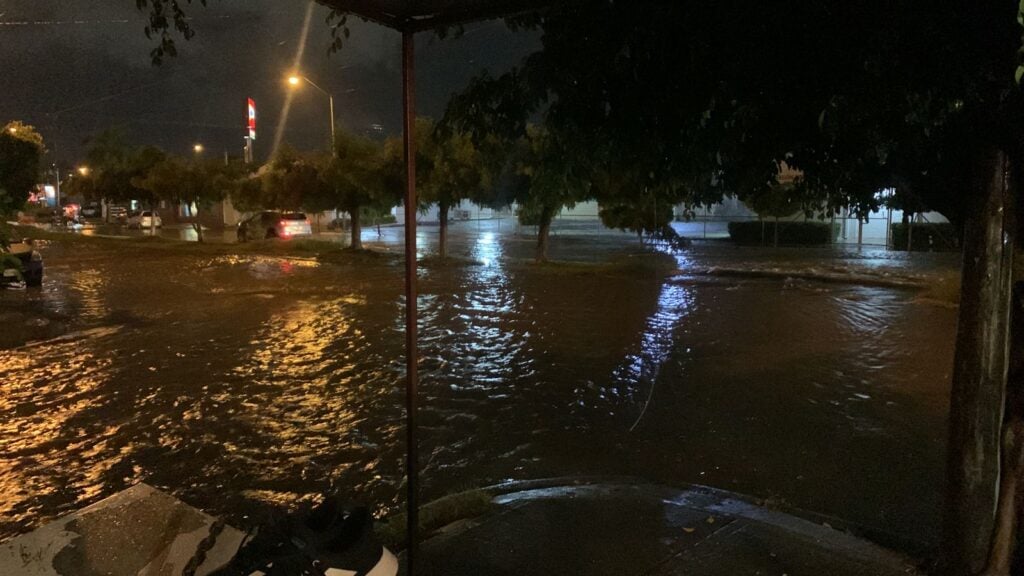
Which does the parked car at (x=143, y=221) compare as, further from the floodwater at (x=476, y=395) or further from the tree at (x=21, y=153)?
the floodwater at (x=476, y=395)

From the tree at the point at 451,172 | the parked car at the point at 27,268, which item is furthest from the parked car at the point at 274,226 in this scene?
the parked car at the point at 27,268

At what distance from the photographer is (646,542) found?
14.1ft

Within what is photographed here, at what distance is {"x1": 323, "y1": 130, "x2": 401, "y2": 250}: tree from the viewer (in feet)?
76.2

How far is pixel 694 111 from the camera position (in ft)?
13.0

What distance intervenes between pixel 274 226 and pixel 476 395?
989 inches

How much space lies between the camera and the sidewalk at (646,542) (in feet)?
13.0

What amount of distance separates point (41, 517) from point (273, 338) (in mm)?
6180

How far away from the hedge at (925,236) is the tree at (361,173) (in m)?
17.1

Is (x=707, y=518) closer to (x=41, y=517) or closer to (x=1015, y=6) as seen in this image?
(x=1015, y=6)

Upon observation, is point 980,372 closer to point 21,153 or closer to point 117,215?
point 21,153

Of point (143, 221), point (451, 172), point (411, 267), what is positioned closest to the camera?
point (411, 267)

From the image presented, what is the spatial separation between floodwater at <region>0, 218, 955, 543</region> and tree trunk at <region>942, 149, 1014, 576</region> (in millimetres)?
1140

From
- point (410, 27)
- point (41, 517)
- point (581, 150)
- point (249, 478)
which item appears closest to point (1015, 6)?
point (581, 150)

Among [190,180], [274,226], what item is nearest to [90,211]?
[190,180]
